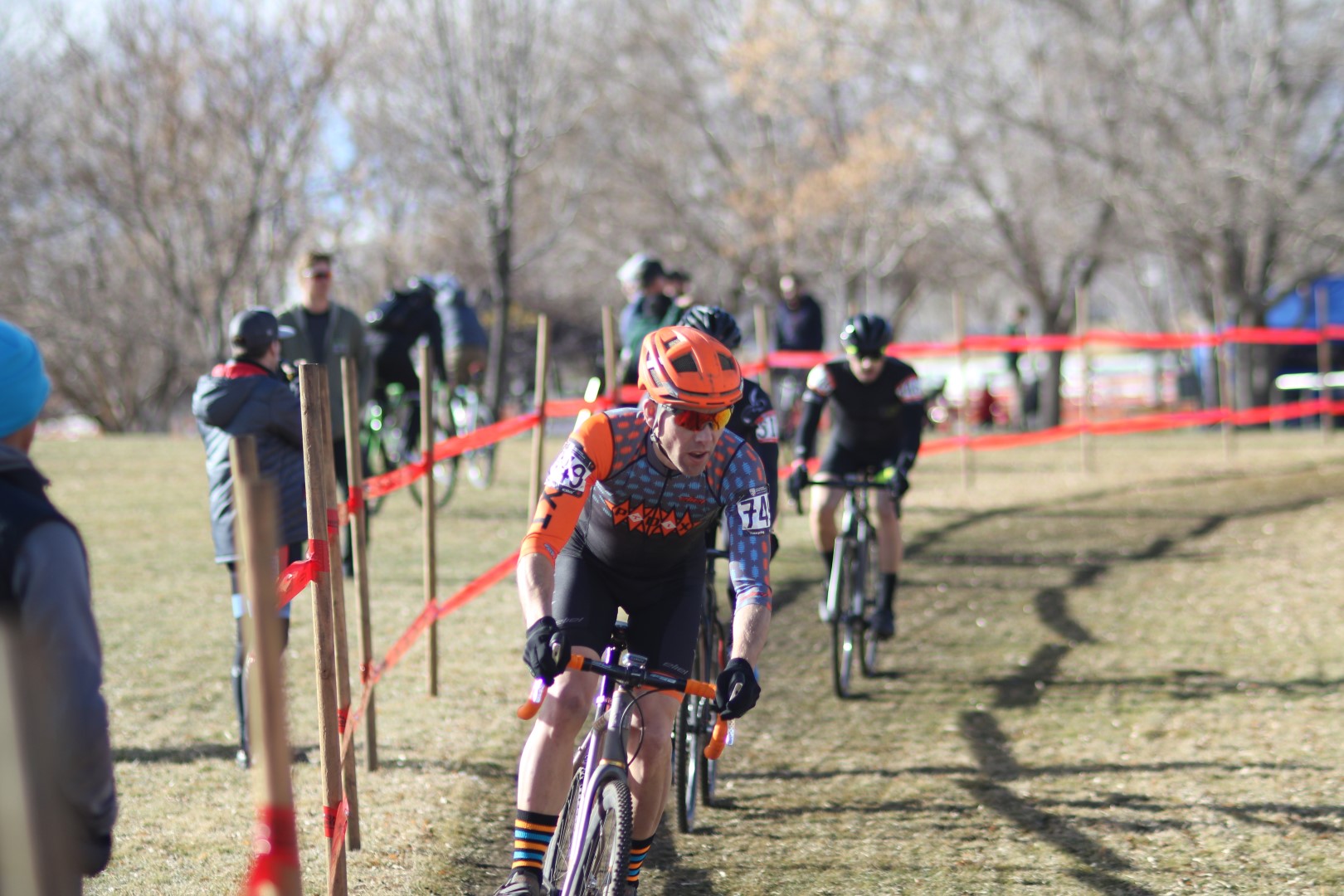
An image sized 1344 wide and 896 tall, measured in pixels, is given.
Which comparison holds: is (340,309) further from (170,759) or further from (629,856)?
(629,856)

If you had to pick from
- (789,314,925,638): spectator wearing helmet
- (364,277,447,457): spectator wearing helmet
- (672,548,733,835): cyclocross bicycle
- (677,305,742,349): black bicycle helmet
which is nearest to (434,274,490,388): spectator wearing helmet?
(364,277,447,457): spectator wearing helmet

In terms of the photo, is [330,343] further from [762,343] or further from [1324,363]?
[1324,363]

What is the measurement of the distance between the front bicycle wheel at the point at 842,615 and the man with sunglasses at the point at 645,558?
296 centimetres

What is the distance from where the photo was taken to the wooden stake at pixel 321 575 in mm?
3832

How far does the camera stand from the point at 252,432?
19.0 ft

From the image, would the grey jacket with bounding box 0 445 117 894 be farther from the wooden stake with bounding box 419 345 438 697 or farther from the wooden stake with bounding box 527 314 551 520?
the wooden stake with bounding box 527 314 551 520

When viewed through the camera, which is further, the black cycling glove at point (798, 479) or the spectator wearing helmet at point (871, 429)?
the spectator wearing helmet at point (871, 429)

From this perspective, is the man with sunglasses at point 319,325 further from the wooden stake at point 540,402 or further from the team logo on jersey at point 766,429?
the team logo on jersey at point 766,429

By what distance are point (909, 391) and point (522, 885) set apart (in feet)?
16.3

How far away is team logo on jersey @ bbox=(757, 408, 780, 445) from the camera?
21.2 feet

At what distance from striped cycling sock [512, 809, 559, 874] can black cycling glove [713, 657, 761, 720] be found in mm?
620

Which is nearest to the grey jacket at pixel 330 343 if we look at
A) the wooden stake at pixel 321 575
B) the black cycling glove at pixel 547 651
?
the wooden stake at pixel 321 575

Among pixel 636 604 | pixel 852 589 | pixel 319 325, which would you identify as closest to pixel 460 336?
pixel 319 325

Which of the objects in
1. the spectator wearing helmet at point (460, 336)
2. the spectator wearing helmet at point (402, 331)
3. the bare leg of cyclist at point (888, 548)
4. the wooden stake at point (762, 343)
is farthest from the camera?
the spectator wearing helmet at point (460, 336)
